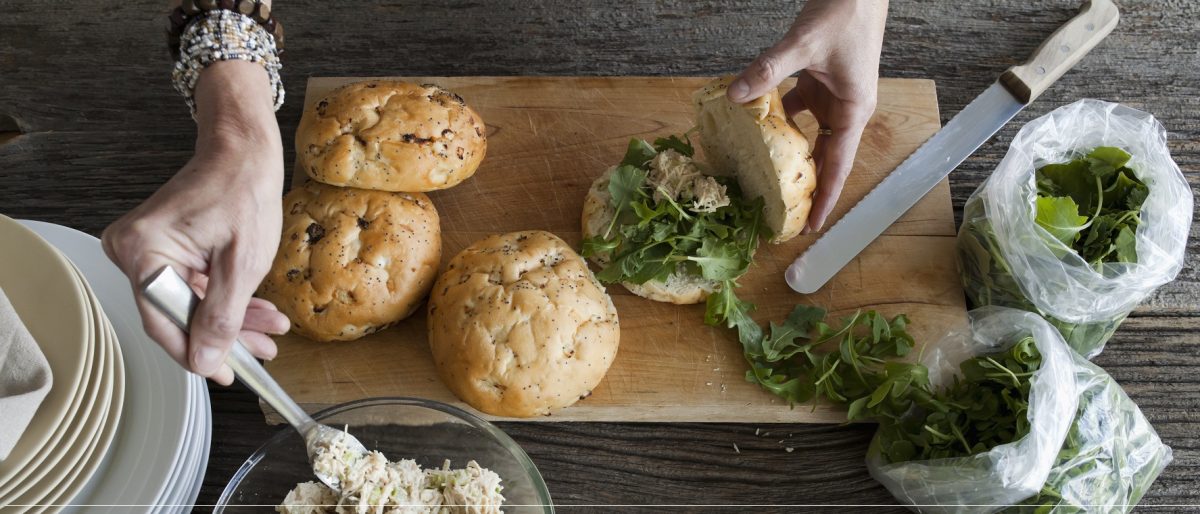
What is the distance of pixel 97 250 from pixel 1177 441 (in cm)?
253

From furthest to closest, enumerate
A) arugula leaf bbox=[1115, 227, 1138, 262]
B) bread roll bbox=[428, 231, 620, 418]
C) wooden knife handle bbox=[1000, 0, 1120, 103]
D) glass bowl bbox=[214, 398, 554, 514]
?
wooden knife handle bbox=[1000, 0, 1120, 103] < arugula leaf bbox=[1115, 227, 1138, 262] < bread roll bbox=[428, 231, 620, 418] < glass bowl bbox=[214, 398, 554, 514]

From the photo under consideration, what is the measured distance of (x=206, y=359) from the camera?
1384mm

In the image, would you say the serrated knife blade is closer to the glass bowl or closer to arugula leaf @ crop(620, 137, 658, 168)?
arugula leaf @ crop(620, 137, 658, 168)

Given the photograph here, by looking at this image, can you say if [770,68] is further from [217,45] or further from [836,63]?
[217,45]

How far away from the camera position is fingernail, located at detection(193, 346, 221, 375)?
4.50 ft

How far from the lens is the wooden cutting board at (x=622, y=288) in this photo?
201 cm

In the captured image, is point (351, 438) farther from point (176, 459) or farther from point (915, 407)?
point (915, 407)

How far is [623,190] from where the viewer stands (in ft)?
6.72

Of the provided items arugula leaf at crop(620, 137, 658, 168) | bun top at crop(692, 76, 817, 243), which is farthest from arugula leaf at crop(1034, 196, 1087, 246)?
arugula leaf at crop(620, 137, 658, 168)

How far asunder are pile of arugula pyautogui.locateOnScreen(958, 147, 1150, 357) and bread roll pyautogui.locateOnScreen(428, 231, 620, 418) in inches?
→ 36.5

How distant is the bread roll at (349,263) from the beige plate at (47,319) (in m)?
0.51

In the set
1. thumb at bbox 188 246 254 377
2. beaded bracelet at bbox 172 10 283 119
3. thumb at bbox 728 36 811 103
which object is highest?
beaded bracelet at bbox 172 10 283 119

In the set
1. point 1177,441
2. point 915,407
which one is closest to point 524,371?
point 915,407

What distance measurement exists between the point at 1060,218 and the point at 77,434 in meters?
2.01
